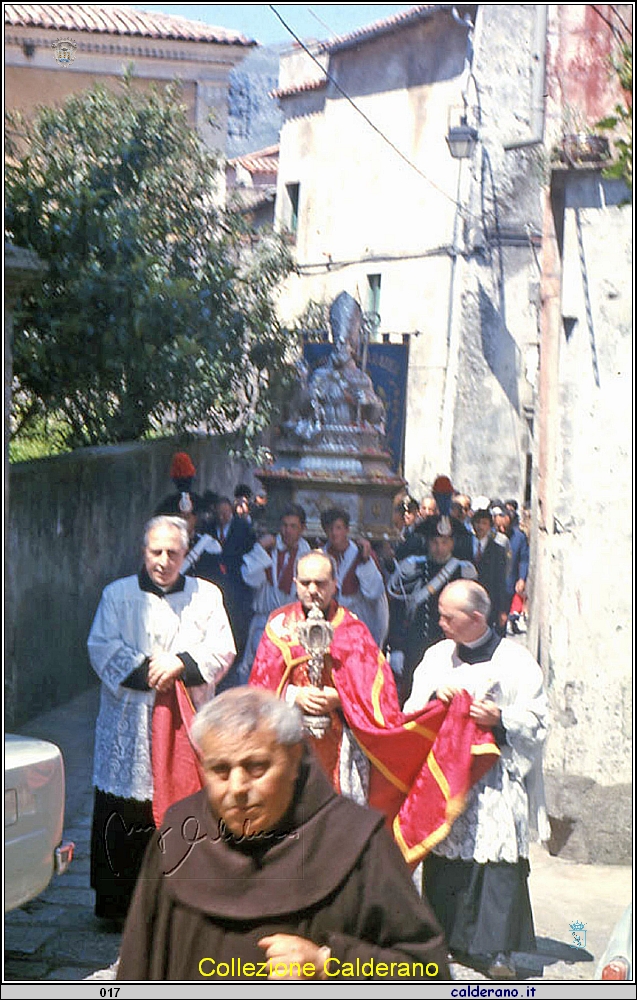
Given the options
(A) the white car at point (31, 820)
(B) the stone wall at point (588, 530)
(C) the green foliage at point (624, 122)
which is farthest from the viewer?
(B) the stone wall at point (588, 530)

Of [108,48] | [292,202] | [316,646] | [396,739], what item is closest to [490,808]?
[396,739]

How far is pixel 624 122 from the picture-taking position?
6.34 m

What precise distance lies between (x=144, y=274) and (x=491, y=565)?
197 centimetres

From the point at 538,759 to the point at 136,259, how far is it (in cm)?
275

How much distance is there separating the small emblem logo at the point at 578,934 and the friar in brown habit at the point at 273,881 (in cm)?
176

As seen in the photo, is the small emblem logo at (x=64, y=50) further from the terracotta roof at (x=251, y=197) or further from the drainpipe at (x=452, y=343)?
the drainpipe at (x=452, y=343)

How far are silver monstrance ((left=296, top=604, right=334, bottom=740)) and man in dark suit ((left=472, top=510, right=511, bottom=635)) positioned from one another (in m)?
0.70

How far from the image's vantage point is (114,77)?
6.47m

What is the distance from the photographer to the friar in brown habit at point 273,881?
164 inches

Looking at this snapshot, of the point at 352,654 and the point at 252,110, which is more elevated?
the point at 252,110

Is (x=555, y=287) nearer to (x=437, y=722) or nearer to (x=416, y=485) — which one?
(x=416, y=485)

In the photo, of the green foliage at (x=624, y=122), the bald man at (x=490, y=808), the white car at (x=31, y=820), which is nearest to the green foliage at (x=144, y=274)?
the bald man at (x=490, y=808)

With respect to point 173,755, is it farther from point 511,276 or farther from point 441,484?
point 511,276

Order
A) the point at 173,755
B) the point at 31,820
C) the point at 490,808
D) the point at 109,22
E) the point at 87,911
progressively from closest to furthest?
the point at 31,820 < the point at 490,808 < the point at 173,755 < the point at 87,911 < the point at 109,22
